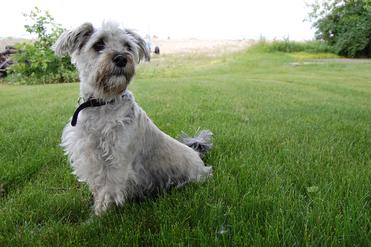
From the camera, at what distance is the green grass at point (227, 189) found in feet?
8.86

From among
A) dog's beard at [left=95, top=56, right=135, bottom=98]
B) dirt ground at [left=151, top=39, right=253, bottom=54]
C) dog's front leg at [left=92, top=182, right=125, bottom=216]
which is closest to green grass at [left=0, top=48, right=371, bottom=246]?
dog's front leg at [left=92, top=182, right=125, bottom=216]

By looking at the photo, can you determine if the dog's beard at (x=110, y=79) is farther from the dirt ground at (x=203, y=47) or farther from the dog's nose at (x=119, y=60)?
the dirt ground at (x=203, y=47)

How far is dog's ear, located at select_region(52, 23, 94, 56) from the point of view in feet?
11.6

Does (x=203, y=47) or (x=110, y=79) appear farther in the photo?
(x=203, y=47)

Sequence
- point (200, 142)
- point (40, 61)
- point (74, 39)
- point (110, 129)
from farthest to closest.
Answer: point (40, 61), point (200, 142), point (74, 39), point (110, 129)

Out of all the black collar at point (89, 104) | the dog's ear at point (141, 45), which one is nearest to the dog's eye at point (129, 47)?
the dog's ear at point (141, 45)

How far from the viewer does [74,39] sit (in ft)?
11.8

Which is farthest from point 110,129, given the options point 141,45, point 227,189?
point 227,189

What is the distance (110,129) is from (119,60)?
2.25 feet

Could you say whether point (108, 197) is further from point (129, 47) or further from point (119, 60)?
point (129, 47)

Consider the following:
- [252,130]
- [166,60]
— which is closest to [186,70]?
[166,60]

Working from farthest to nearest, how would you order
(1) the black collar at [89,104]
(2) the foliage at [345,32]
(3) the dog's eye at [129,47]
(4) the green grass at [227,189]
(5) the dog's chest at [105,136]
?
(2) the foliage at [345,32]
(3) the dog's eye at [129,47]
(1) the black collar at [89,104]
(5) the dog's chest at [105,136]
(4) the green grass at [227,189]

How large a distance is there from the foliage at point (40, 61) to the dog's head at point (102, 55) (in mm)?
13034

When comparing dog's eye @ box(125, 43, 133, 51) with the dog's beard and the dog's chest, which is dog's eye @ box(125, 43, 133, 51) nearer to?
the dog's beard
